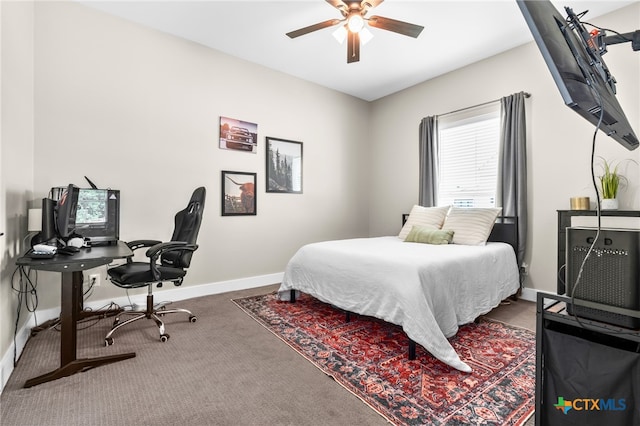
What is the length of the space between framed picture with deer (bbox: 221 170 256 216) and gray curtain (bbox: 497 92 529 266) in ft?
10.2

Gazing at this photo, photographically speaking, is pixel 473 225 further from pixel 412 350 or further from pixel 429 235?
pixel 412 350

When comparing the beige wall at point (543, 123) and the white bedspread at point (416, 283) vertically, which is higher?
the beige wall at point (543, 123)

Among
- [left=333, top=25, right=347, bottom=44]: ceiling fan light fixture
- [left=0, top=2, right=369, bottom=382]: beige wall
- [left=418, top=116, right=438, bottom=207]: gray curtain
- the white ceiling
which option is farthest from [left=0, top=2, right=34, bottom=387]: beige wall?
[left=418, top=116, right=438, bottom=207]: gray curtain

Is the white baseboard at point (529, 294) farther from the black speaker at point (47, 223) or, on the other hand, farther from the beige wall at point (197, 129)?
the black speaker at point (47, 223)

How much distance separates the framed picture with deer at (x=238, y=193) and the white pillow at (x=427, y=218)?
2.02 m

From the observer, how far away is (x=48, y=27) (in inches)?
108

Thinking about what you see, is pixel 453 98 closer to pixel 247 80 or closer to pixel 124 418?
pixel 247 80

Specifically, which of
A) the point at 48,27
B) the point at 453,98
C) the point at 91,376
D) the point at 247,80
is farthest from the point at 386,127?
the point at 91,376

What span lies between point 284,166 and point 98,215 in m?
2.27

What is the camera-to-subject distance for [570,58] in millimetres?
892

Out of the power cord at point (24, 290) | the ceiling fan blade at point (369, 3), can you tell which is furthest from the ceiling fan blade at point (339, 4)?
the power cord at point (24, 290)

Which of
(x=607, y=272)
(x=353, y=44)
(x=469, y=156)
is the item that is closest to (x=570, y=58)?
(x=607, y=272)

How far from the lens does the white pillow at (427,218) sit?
3.77 meters
